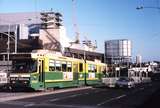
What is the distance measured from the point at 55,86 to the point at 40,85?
3663mm

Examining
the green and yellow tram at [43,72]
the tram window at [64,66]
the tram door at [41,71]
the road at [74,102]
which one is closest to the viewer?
the road at [74,102]

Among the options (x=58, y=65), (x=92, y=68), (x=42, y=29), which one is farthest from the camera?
(x=42, y=29)

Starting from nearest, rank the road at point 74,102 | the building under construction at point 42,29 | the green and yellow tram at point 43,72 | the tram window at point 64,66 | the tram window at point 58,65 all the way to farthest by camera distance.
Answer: the road at point 74,102 < the green and yellow tram at point 43,72 < the tram window at point 58,65 < the tram window at point 64,66 < the building under construction at point 42,29

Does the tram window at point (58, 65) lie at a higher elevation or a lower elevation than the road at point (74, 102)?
higher

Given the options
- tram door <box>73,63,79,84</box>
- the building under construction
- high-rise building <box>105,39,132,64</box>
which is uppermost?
the building under construction

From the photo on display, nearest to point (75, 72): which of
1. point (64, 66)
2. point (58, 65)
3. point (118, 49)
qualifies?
point (64, 66)

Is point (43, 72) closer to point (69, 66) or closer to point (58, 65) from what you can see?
point (58, 65)

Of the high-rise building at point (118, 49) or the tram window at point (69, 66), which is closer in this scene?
the tram window at point (69, 66)

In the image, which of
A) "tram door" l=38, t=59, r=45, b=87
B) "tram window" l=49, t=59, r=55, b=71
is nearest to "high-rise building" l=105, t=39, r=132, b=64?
"tram window" l=49, t=59, r=55, b=71

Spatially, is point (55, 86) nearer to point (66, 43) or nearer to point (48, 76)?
point (48, 76)

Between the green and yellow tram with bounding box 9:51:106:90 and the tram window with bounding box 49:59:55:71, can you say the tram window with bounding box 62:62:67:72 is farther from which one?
the tram window with bounding box 49:59:55:71

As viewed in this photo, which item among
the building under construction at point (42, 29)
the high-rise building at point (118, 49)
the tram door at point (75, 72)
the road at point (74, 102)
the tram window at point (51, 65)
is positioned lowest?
the road at point (74, 102)

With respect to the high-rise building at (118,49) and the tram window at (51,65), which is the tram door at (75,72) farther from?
the high-rise building at (118,49)

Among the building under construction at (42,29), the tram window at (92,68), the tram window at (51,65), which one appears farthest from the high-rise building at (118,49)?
the tram window at (51,65)
